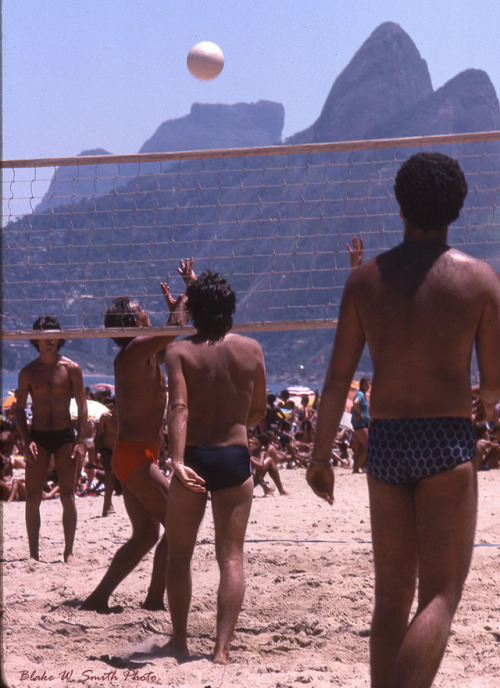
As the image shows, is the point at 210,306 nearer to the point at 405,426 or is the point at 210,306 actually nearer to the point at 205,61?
the point at 405,426

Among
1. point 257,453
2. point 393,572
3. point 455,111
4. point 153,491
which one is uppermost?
point 455,111

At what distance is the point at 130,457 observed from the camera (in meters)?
4.54

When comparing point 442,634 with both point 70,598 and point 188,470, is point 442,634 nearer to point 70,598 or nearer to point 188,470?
point 188,470

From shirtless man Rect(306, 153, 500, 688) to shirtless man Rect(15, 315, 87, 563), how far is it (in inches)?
152

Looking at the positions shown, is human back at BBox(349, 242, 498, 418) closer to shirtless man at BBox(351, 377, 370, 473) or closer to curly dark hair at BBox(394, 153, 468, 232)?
curly dark hair at BBox(394, 153, 468, 232)

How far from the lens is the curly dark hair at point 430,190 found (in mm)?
2592

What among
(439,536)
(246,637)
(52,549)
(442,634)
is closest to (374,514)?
(439,536)

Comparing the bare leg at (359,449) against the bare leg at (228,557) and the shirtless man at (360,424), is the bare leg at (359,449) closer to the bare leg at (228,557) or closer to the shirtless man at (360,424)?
the shirtless man at (360,424)

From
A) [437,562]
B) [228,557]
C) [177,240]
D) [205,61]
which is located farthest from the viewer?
[177,240]

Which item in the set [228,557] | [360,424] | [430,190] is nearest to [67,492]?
[228,557]

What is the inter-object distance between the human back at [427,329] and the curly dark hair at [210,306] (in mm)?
1303

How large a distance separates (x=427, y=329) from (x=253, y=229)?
7570 cm

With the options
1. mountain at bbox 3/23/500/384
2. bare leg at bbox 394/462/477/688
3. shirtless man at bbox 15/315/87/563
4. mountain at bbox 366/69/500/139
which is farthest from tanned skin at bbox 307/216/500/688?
mountain at bbox 366/69/500/139

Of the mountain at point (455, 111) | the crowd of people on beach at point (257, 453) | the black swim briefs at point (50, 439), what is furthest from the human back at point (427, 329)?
the mountain at point (455, 111)
